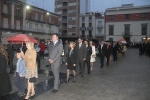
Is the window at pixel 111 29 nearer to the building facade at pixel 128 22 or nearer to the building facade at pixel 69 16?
the building facade at pixel 128 22

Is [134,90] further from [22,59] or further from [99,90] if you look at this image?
[22,59]

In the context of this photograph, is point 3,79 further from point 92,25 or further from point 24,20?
point 92,25

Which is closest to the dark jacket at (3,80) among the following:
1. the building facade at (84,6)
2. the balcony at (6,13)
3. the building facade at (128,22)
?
the balcony at (6,13)

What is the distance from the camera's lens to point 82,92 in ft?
20.8

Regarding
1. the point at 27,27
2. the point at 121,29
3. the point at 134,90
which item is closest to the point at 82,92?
the point at 134,90

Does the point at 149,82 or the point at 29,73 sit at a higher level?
the point at 29,73

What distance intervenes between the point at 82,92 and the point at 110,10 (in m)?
57.9

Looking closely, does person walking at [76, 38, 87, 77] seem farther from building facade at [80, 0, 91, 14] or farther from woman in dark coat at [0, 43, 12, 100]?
building facade at [80, 0, 91, 14]

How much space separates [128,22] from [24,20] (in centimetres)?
3301

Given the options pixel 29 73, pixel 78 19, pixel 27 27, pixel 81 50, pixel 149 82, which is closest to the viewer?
pixel 29 73

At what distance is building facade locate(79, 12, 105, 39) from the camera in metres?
65.3

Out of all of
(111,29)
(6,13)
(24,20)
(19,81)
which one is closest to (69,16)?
(111,29)

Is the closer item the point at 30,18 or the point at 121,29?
the point at 30,18

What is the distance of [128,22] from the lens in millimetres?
59625
